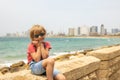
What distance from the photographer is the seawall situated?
10.8 feet

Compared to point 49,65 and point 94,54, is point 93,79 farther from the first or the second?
point 49,65

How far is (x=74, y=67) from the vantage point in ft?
13.0

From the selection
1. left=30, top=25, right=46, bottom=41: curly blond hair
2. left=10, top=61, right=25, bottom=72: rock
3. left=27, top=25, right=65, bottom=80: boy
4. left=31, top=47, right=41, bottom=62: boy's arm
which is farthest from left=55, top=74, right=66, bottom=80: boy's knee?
left=10, top=61, right=25, bottom=72: rock

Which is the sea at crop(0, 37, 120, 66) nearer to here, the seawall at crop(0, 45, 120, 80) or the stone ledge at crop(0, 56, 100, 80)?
the seawall at crop(0, 45, 120, 80)

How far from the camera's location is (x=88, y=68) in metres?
4.41

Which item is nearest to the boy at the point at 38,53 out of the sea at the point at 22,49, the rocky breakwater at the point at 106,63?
the rocky breakwater at the point at 106,63

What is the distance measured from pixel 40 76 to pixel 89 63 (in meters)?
1.37

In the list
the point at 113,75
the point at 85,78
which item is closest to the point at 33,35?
the point at 85,78

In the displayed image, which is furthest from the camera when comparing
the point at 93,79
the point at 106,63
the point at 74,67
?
the point at 106,63

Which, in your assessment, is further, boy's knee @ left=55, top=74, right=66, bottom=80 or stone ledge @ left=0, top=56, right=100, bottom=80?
boy's knee @ left=55, top=74, right=66, bottom=80

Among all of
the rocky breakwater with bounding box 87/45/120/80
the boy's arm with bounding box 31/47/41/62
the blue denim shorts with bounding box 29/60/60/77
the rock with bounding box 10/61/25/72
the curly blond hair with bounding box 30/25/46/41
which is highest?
the curly blond hair with bounding box 30/25/46/41

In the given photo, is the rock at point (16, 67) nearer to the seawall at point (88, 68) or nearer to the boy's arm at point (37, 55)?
the seawall at point (88, 68)

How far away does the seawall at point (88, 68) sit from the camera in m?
3.28

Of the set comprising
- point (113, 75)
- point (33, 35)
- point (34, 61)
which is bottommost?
point (113, 75)
